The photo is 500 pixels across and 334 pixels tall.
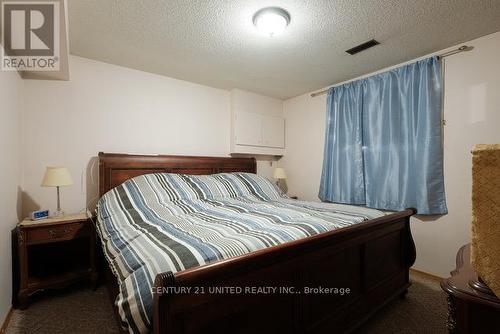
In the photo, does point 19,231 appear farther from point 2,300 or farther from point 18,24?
point 18,24

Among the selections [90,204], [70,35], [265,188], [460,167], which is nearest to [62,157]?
[90,204]

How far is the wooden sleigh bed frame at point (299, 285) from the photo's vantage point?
88 centimetres

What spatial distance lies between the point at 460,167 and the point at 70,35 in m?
3.78

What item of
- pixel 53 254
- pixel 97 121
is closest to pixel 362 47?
pixel 97 121

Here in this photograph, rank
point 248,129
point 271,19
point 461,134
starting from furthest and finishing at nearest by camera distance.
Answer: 1. point 248,129
2. point 461,134
3. point 271,19

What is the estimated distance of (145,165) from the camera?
2727mm

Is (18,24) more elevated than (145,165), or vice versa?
(18,24)

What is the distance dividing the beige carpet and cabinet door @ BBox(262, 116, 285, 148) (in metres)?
2.57

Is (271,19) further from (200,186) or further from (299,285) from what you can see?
(299,285)

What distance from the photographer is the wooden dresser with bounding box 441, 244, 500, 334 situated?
0.58 metres

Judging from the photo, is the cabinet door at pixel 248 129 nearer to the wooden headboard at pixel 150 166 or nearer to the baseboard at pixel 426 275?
the wooden headboard at pixel 150 166

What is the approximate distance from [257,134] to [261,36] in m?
1.73

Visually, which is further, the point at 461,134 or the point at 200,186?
the point at 200,186

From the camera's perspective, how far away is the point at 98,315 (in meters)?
1.81
